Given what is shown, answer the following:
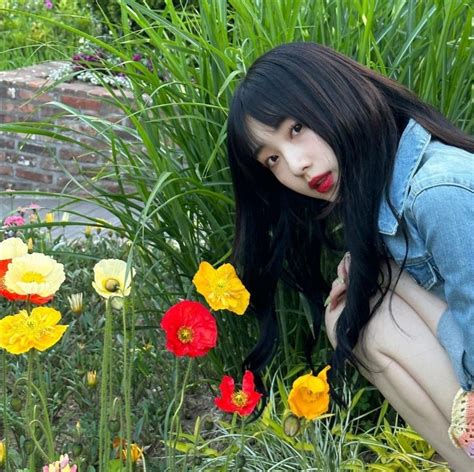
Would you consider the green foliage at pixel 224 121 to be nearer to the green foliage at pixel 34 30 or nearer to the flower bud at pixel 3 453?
the flower bud at pixel 3 453

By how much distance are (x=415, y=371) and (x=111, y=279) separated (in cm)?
66

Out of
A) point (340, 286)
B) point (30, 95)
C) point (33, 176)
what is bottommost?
point (33, 176)

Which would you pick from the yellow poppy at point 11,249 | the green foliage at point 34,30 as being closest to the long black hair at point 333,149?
the yellow poppy at point 11,249

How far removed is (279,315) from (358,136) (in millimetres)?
661

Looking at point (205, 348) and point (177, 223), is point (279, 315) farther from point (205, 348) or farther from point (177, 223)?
point (205, 348)

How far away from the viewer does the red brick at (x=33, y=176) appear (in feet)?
17.4

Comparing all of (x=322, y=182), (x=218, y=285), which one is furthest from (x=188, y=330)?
(x=322, y=182)

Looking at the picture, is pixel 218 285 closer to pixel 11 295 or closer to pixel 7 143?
pixel 11 295

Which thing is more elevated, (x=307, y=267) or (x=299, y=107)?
(x=299, y=107)

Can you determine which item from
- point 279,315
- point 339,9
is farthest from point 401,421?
point 339,9

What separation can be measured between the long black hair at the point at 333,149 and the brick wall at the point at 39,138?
2985mm

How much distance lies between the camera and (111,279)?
167 cm

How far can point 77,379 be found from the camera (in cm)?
258

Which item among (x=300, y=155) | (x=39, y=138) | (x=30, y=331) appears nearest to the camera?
(x=30, y=331)
